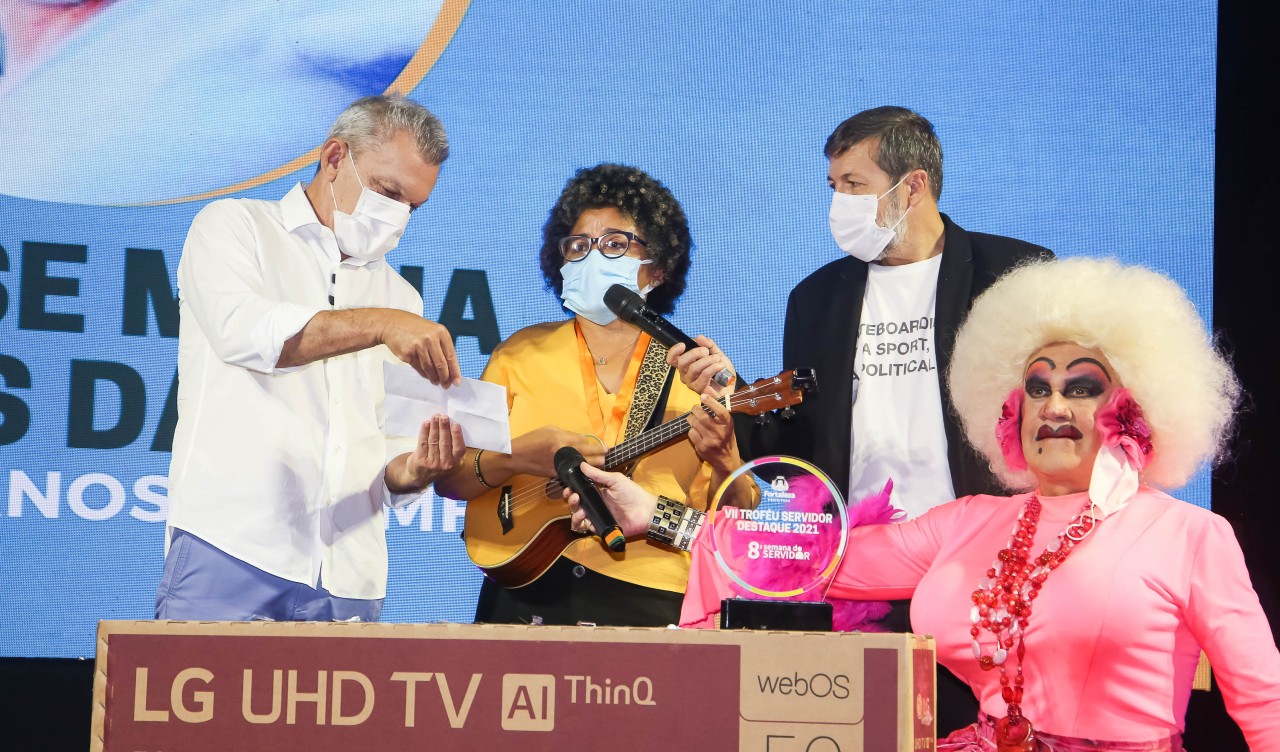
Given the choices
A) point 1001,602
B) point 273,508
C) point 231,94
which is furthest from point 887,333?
point 231,94

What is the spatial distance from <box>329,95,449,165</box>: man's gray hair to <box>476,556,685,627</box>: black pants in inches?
47.6

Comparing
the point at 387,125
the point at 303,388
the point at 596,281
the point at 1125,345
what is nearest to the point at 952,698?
the point at 1125,345

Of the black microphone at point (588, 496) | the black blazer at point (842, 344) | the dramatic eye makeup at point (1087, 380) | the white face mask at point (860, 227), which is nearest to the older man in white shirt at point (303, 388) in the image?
the black microphone at point (588, 496)

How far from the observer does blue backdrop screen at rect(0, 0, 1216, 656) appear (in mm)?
3242

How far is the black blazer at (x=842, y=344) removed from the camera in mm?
3230

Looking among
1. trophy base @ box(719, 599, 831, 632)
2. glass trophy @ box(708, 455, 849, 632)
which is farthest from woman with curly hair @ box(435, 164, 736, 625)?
trophy base @ box(719, 599, 831, 632)

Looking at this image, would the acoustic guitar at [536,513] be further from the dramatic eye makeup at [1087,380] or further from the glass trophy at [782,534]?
the glass trophy at [782,534]

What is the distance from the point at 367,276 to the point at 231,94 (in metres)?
0.69

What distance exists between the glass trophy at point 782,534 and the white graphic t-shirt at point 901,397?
3.91 ft

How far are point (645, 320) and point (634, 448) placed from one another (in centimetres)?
33

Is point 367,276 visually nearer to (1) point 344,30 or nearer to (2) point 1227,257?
(1) point 344,30

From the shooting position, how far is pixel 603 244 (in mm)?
3293

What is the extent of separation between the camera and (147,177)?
3.34m

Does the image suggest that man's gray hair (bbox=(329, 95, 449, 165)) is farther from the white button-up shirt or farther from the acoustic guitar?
the acoustic guitar
